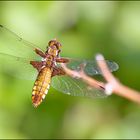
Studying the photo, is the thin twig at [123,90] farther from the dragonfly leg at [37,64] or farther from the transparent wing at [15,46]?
the transparent wing at [15,46]

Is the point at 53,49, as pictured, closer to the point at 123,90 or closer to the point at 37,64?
the point at 37,64

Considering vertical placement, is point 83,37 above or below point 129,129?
above

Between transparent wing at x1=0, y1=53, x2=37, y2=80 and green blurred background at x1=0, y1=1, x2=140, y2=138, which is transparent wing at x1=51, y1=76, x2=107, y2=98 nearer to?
transparent wing at x1=0, y1=53, x2=37, y2=80

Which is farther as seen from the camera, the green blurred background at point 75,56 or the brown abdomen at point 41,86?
the green blurred background at point 75,56

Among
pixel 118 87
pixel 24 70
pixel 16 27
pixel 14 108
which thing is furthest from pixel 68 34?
pixel 118 87

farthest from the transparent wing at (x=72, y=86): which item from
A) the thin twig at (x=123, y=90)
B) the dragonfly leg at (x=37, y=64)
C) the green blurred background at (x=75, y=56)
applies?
the green blurred background at (x=75, y=56)

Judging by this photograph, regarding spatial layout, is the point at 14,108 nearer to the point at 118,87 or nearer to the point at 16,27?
the point at 16,27

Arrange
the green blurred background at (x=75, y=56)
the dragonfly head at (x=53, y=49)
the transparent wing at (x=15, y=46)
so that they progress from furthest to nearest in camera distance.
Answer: the green blurred background at (x=75, y=56), the transparent wing at (x=15, y=46), the dragonfly head at (x=53, y=49)
